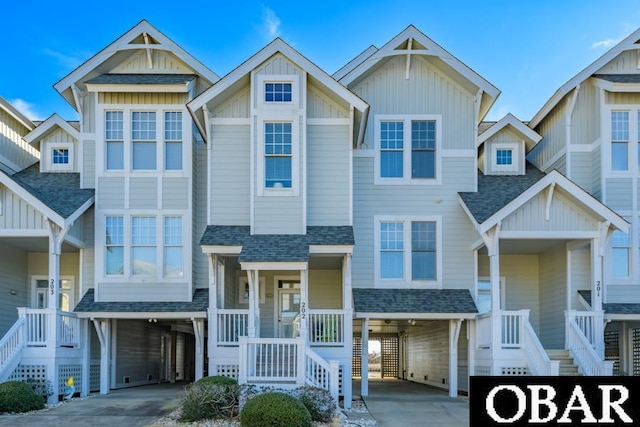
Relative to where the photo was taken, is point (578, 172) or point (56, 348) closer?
point (56, 348)

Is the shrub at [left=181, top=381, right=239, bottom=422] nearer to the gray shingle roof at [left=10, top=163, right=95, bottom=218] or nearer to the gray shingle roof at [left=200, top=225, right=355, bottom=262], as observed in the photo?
the gray shingle roof at [left=200, top=225, right=355, bottom=262]

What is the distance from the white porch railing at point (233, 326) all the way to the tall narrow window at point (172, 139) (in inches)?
177

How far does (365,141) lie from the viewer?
20.2m

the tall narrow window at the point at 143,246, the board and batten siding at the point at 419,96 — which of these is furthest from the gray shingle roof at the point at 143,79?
the board and batten siding at the point at 419,96

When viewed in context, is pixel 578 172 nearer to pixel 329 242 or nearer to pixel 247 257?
pixel 329 242

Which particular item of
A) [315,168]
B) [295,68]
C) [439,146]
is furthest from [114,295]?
[439,146]

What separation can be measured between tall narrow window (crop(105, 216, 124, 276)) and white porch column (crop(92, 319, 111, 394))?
1.42 m

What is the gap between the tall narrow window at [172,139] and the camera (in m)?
20.1

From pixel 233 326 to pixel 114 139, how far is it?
6.25m

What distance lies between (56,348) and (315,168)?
25.9 ft

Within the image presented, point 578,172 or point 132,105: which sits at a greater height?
point 132,105

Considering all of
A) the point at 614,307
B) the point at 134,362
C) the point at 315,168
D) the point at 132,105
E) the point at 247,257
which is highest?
the point at 132,105

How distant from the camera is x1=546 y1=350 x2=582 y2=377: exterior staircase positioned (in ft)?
57.4

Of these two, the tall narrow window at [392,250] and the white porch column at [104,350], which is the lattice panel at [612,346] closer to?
the tall narrow window at [392,250]
